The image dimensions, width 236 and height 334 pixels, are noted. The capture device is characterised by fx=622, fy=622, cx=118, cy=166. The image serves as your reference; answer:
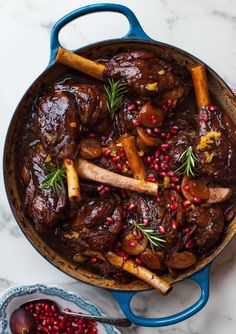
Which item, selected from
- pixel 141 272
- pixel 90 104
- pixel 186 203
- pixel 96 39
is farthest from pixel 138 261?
pixel 96 39

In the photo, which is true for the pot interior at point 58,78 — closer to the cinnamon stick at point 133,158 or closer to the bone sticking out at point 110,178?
the bone sticking out at point 110,178

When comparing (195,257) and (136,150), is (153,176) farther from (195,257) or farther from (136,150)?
(195,257)

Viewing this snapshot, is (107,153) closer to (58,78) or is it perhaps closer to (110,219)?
(110,219)

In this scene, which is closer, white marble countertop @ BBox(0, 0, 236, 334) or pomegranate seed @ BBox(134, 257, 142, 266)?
pomegranate seed @ BBox(134, 257, 142, 266)

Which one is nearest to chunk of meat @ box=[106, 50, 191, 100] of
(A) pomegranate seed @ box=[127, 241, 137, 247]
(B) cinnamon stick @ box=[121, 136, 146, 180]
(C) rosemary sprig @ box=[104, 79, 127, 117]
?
(C) rosemary sprig @ box=[104, 79, 127, 117]

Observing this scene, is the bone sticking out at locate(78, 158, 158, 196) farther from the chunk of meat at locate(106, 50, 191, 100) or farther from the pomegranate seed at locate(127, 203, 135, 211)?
the chunk of meat at locate(106, 50, 191, 100)

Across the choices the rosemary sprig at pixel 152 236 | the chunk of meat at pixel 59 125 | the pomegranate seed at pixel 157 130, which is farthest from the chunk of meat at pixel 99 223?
the pomegranate seed at pixel 157 130
